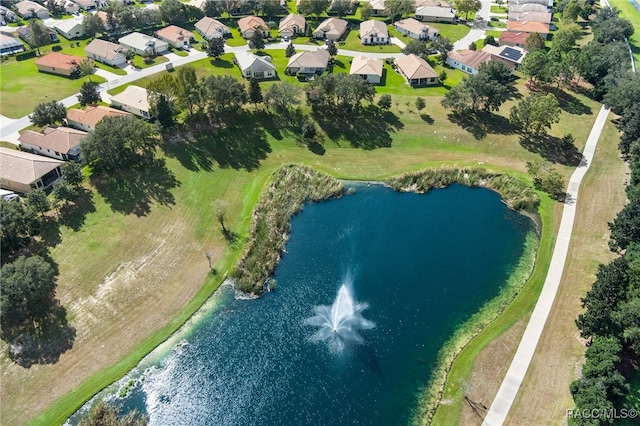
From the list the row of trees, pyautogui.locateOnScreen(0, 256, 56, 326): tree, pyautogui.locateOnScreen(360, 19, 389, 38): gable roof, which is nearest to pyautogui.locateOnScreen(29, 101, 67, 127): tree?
pyautogui.locateOnScreen(0, 256, 56, 326): tree


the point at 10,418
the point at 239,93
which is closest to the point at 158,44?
the point at 239,93

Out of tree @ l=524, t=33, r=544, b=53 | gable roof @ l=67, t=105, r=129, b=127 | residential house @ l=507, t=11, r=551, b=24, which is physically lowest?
gable roof @ l=67, t=105, r=129, b=127

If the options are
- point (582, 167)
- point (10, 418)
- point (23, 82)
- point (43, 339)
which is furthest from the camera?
point (23, 82)

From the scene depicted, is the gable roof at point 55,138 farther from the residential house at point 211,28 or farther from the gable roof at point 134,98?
the residential house at point 211,28

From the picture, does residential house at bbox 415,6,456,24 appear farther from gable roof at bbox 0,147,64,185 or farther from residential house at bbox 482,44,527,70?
gable roof at bbox 0,147,64,185

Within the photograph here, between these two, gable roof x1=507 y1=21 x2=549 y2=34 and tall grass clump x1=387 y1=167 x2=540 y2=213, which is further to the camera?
gable roof x1=507 y1=21 x2=549 y2=34

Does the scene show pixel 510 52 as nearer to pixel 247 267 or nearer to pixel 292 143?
pixel 292 143
